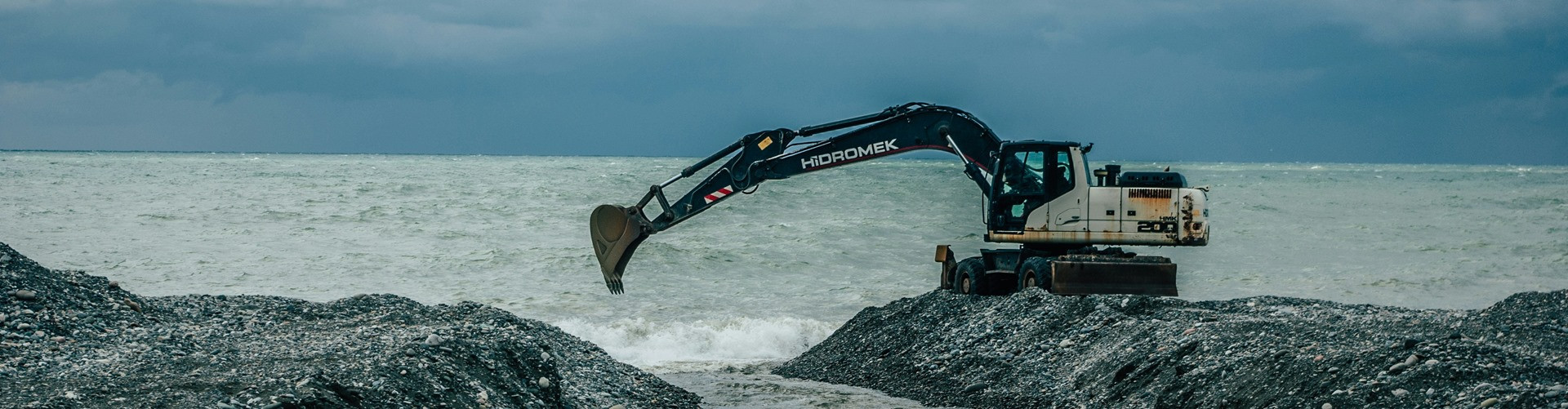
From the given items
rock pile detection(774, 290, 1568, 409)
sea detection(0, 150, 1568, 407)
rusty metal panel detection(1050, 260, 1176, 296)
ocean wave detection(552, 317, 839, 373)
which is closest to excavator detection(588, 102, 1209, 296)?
rusty metal panel detection(1050, 260, 1176, 296)

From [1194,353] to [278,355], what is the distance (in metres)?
7.34

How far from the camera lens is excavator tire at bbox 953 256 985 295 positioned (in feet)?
52.0

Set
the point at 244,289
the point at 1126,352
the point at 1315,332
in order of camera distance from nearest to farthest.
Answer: the point at 1315,332
the point at 1126,352
the point at 244,289

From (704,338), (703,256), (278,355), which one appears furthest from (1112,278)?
(703,256)

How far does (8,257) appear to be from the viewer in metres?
11.2

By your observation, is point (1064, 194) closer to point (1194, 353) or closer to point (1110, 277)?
point (1110, 277)

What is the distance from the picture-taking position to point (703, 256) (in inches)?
1104

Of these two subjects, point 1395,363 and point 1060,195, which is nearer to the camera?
point 1395,363

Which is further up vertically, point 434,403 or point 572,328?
point 434,403

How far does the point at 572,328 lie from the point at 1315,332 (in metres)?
11.5

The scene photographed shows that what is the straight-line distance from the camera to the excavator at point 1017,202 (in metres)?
14.7

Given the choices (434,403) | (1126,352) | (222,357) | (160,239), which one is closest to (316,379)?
(434,403)

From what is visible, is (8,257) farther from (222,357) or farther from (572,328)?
(572,328)

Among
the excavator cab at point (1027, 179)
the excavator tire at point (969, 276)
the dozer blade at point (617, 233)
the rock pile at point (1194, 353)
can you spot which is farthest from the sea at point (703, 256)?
the excavator cab at point (1027, 179)
